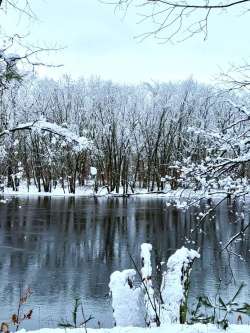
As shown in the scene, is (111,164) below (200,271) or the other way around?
the other way around

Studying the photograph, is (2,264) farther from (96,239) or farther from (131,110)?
(131,110)

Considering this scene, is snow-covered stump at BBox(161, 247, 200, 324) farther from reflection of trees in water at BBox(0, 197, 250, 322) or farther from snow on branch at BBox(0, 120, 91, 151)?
snow on branch at BBox(0, 120, 91, 151)

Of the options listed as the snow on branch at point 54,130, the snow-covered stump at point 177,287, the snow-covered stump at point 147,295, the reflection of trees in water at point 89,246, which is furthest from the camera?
the reflection of trees in water at point 89,246

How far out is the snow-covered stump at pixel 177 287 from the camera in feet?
19.6

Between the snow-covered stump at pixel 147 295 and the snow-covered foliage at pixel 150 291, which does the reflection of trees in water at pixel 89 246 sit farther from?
the snow-covered stump at pixel 147 295

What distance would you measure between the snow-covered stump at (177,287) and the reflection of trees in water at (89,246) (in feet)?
5.65

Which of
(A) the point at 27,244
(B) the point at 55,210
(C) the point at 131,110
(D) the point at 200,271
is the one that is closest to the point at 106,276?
(D) the point at 200,271

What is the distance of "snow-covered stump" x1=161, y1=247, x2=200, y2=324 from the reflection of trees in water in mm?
1722

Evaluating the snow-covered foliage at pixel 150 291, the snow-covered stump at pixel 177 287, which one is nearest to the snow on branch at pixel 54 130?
the snow-covered foliage at pixel 150 291

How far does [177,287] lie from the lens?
20.0 ft

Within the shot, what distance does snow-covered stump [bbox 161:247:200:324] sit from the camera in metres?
5.98

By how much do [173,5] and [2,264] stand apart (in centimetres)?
1272

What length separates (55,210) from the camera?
1289 inches

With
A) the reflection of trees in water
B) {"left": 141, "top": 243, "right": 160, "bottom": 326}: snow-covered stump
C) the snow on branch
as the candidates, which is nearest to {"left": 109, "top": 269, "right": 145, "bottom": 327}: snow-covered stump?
{"left": 141, "top": 243, "right": 160, "bottom": 326}: snow-covered stump
